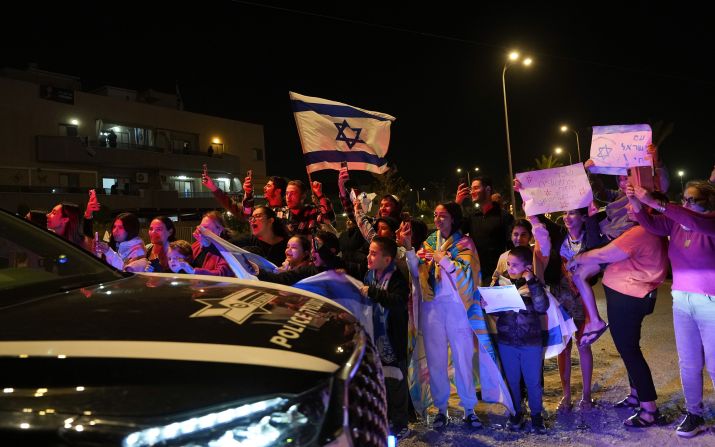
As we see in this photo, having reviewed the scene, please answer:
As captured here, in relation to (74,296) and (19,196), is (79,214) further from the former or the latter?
(19,196)

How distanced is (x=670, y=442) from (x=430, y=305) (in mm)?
2019

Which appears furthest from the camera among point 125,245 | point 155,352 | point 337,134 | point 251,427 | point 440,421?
point 337,134

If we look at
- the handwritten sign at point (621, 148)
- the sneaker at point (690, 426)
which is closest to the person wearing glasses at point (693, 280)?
the sneaker at point (690, 426)

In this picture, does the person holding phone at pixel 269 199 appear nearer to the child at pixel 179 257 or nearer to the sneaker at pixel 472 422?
the child at pixel 179 257

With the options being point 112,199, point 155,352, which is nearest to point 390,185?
point 112,199

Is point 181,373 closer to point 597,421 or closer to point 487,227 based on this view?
point 597,421

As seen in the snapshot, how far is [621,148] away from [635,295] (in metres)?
1.40

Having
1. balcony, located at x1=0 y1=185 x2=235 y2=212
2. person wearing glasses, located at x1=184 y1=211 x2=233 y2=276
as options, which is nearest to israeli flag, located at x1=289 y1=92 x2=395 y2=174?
person wearing glasses, located at x1=184 y1=211 x2=233 y2=276

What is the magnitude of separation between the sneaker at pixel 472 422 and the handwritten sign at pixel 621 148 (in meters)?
2.57

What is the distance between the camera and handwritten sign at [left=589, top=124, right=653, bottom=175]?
4414 mm

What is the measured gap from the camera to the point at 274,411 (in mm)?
1405

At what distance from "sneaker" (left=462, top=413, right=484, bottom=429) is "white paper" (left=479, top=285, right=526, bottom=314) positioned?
913 millimetres

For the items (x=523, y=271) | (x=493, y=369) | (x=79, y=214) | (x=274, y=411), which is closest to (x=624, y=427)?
(x=493, y=369)

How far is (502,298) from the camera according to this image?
3975mm
